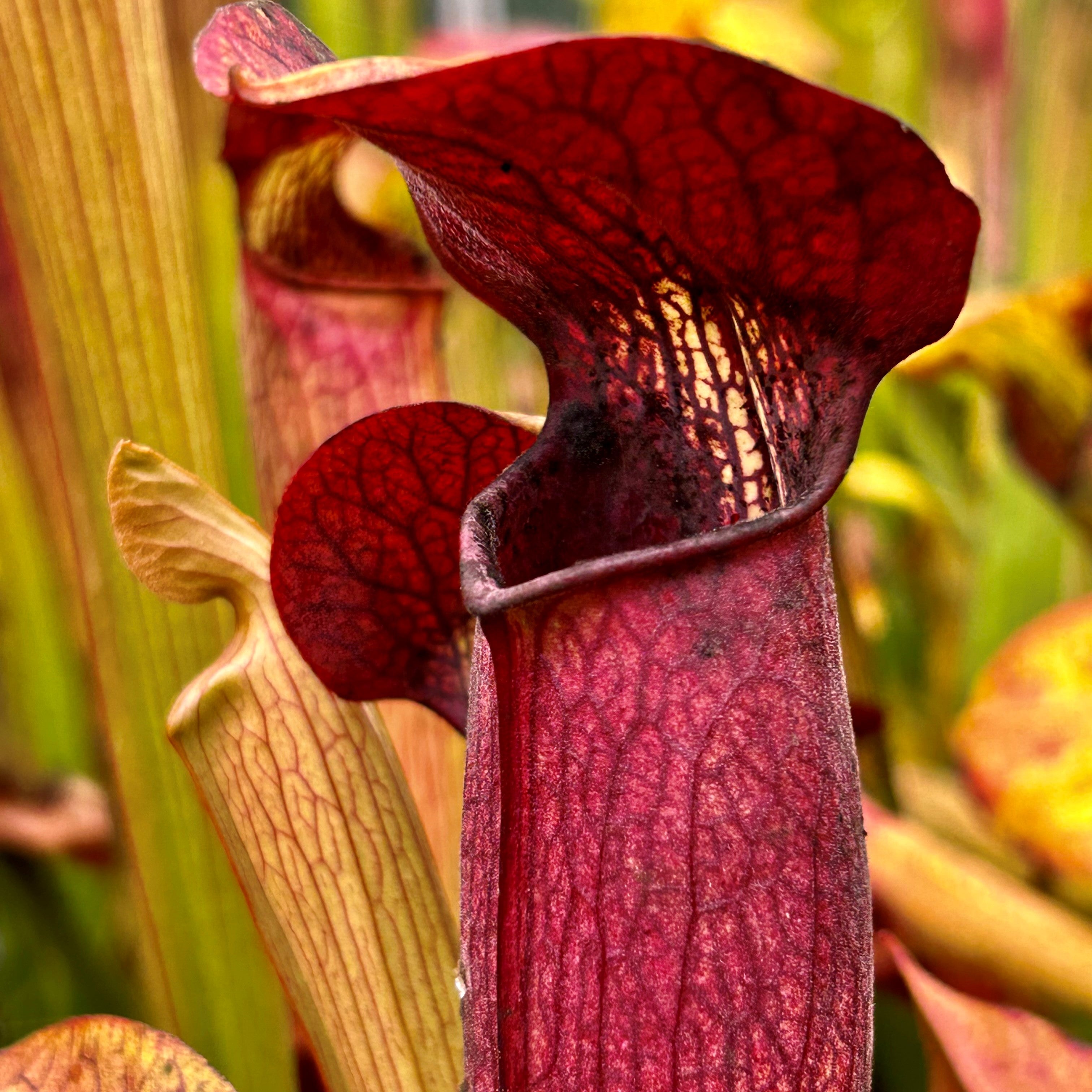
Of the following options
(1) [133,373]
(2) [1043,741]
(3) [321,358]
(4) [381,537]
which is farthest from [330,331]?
(2) [1043,741]

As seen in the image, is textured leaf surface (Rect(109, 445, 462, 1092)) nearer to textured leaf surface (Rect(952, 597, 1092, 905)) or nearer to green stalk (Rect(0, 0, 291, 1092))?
green stalk (Rect(0, 0, 291, 1092))

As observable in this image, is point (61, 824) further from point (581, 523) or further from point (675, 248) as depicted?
point (675, 248)

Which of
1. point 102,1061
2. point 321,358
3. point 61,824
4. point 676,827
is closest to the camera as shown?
point 676,827

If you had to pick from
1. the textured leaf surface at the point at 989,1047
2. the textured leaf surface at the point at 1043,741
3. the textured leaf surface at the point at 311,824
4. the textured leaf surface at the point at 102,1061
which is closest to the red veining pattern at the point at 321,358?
the textured leaf surface at the point at 311,824

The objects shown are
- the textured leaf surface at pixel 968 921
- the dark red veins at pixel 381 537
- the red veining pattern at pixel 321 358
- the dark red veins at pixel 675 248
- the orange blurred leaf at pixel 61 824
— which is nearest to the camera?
the dark red veins at pixel 675 248

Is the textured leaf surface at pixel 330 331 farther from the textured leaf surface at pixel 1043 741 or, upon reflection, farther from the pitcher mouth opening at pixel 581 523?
the textured leaf surface at pixel 1043 741

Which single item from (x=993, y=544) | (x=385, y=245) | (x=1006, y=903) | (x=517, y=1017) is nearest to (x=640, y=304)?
(x=517, y=1017)

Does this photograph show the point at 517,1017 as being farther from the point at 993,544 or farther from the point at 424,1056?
the point at 993,544
